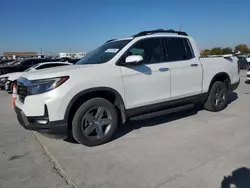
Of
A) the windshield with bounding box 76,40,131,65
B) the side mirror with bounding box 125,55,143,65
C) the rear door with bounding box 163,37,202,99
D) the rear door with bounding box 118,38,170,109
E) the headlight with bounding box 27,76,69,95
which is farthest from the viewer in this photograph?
the rear door with bounding box 163,37,202,99

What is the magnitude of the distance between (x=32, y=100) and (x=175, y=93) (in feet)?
9.50

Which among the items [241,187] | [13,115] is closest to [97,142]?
[241,187]

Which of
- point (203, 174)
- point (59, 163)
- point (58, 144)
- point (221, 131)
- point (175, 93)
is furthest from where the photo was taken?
point (175, 93)

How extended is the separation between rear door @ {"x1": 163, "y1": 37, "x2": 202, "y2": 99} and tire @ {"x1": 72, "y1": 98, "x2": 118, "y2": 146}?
156 centimetres

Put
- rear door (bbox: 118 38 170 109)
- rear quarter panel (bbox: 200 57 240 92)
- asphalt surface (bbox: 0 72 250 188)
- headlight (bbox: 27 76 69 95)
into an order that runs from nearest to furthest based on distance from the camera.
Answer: asphalt surface (bbox: 0 72 250 188), headlight (bbox: 27 76 69 95), rear door (bbox: 118 38 170 109), rear quarter panel (bbox: 200 57 240 92)

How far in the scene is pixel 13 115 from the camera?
6.85 metres

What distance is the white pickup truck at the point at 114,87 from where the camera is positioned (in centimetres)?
383

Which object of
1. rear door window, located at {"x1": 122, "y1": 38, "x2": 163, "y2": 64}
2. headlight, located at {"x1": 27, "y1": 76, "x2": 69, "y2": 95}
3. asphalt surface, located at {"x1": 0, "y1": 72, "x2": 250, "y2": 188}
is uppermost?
rear door window, located at {"x1": 122, "y1": 38, "x2": 163, "y2": 64}

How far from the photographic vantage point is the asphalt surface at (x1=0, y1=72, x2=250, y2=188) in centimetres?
304

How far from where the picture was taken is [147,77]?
4648 mm

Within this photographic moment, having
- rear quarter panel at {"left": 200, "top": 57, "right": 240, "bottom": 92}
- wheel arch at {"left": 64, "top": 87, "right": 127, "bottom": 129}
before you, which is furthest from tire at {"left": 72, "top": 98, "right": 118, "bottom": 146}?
rear quarter panel at {"left": 200, "top": 57, "right": 240, "bottom": 92}

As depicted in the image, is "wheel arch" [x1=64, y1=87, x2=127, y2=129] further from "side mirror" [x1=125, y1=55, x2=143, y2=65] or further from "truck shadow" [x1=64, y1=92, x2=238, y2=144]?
"side mirror" [x1=125, y1=55, x2=143, y2=65]

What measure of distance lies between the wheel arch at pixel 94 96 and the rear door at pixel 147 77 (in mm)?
161

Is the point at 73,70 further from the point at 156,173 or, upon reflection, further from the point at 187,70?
the point at 187,70
